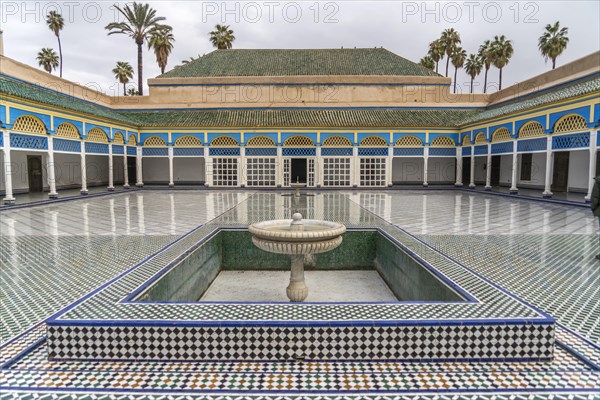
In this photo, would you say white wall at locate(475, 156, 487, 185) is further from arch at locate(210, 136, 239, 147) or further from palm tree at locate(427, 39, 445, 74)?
palm tree at locate(427, 39, 445, 74)

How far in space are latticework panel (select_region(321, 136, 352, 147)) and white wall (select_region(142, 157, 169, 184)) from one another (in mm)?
10641

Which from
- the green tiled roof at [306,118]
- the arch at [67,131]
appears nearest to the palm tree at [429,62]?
the green tiled roof at [306,118]

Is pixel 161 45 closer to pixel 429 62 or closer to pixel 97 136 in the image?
pixel 97 136

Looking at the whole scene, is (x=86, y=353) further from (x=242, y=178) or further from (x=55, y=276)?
(x=242, y=178)

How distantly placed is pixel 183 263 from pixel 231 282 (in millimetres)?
1596

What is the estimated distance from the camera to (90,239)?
7.09 meters

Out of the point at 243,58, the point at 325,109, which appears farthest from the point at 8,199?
the point at 243,58

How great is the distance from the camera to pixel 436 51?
3784 cm

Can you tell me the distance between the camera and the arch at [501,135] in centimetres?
1712

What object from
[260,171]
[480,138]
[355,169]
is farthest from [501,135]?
[260,171]

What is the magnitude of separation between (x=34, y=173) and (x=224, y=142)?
9504 millimetres

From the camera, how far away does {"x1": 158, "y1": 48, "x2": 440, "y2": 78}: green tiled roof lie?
26.2m

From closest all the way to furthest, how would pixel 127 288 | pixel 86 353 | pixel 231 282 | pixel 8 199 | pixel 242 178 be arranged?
pixel 86 353 < pixel 127 288 < pixel 231 282 < pixel 8 199 < pixel 242 178

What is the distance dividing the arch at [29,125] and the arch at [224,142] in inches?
358
